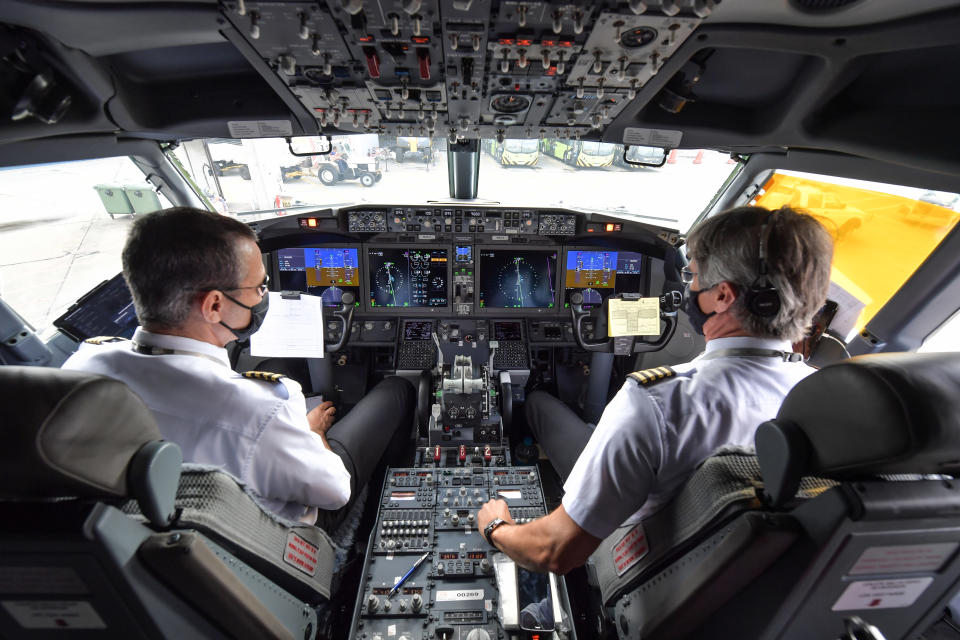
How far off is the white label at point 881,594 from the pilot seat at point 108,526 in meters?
1.28

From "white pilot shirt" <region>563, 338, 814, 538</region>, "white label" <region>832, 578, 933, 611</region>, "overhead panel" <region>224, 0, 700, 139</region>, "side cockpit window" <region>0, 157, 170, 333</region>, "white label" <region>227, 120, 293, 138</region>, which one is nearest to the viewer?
"white label" <region>832, 578, 933, 611</region>

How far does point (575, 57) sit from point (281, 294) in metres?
2.00

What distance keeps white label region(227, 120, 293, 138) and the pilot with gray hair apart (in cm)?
201

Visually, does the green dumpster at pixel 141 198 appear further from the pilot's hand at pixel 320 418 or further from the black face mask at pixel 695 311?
the black face mask at pixel 695 311

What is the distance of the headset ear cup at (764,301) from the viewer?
3.79ft

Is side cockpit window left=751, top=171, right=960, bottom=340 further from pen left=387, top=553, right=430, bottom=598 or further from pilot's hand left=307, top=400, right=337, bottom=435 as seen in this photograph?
pilot's hand left=307, top=400, right=337, bottom=435

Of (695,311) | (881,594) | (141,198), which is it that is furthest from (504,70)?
(141,198)

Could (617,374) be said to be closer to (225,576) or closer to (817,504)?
(817,504)

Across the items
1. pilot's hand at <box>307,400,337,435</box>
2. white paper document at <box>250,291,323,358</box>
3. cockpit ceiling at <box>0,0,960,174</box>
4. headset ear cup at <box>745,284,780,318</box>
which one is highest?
cockpit ceiling at <box>0,0,960,174</box>

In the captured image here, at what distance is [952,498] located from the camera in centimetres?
75

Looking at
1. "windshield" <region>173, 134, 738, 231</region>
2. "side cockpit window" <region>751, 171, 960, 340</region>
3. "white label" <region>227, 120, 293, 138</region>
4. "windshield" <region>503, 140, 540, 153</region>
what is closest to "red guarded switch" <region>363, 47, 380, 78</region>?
"white label" <region>227, 120, 293, 138</region>

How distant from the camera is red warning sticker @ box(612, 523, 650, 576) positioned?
1.24 m

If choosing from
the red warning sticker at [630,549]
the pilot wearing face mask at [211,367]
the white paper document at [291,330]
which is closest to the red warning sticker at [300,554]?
the pilot wearing face mask at [211,367]

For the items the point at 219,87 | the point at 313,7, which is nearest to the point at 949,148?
the point at 313,7
